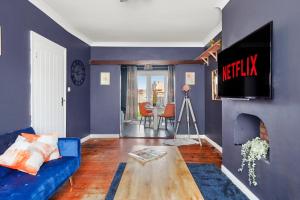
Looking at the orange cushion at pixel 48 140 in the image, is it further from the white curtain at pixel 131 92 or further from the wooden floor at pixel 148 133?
the white curtain at pixel 131 92

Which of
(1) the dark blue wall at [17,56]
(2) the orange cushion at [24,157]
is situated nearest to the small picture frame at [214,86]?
→ (1) the dark blue wall at [17,56]

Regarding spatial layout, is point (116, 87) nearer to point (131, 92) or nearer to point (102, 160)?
point (102, 160)

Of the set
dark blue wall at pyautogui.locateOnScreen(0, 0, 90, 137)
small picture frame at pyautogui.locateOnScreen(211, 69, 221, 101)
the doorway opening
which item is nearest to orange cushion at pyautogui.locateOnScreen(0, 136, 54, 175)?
dark blue wall at pyautogui.locateOnScreen(0, 0, 90, 137)

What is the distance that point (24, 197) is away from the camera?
1.67 m

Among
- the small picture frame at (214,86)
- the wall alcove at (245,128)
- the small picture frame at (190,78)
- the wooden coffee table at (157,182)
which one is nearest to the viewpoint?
the wooden coffee table at (157,182)

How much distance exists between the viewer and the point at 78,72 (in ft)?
16.2

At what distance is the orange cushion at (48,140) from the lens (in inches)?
96.7

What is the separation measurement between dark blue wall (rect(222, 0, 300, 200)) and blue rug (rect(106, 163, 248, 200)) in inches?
10.7

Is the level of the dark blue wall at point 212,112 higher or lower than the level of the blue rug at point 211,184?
higher

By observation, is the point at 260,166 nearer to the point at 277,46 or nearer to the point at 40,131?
the point at 277,46

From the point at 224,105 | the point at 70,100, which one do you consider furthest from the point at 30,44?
the point at 224,105

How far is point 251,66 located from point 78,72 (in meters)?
3.85

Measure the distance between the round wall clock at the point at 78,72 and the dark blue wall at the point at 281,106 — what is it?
353 centimetres

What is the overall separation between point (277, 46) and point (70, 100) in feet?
12.6
